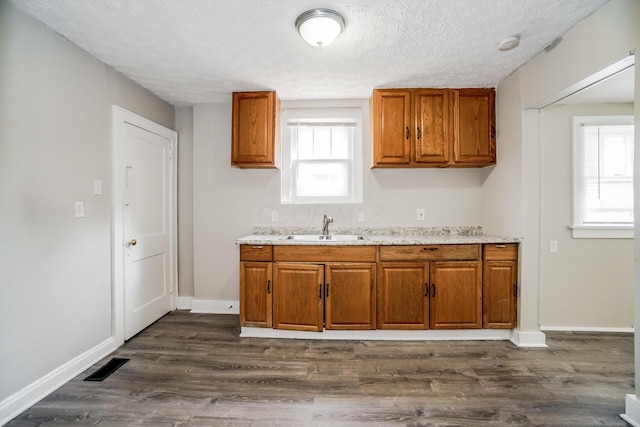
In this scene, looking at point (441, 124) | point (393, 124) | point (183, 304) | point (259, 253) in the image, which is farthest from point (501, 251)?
point (183, 304)

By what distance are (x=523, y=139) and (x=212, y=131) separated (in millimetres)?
3224

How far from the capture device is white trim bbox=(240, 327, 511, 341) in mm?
2584

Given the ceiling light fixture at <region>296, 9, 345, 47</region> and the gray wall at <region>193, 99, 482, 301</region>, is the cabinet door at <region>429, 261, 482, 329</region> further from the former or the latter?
the ceiling light fixture at <region>296, 9, 345, 47</region>

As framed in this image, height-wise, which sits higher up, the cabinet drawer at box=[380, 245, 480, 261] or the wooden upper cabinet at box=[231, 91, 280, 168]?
the wooden upper cabinet at box=[231, 91, 280, 168]

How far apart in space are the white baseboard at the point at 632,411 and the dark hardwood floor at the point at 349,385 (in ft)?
0.15

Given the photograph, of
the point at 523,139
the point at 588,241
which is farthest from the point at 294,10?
the point at 588,241

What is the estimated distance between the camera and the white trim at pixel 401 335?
2.58 meters

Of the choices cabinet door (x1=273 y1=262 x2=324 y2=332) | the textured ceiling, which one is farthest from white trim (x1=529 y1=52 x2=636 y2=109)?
cabinet door (x1=273 y1=262 x2=324 y2=332)

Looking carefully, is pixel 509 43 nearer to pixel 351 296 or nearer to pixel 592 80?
pixel 592 80

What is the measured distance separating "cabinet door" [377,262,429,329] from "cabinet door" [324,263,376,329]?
0.09m

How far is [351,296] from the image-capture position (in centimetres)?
255

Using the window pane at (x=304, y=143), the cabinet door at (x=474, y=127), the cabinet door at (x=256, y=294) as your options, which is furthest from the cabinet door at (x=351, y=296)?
the cabinet door at (x=474, y=127)

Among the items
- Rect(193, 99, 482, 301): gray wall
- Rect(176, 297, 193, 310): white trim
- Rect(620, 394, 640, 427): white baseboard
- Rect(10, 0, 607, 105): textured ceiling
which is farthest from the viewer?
Rect(176, 297, 193, 310): white trim

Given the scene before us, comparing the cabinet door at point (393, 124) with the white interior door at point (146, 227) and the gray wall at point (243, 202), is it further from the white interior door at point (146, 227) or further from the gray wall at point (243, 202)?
the white interior door at point (146, 227)
